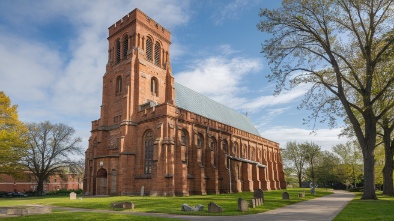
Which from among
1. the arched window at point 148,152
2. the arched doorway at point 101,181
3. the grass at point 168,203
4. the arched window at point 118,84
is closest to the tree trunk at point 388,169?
the grass at point 168,203

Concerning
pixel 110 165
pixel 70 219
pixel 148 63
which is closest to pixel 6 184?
pixel 110 165

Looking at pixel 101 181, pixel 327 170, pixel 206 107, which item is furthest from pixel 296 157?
pixel 101 181

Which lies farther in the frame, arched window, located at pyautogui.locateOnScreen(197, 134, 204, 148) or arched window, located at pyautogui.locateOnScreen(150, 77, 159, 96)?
arched window, located at pyautogui.locateOnScreen(150, 77, 159, 96)

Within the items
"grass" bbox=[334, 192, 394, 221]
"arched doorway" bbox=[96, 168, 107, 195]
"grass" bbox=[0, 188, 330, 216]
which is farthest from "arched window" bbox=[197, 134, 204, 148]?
"grass" bbox=[334, 192, 394, 221]

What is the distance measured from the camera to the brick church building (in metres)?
29.2

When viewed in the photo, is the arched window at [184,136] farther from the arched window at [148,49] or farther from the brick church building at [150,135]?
the arched window at [148,49]

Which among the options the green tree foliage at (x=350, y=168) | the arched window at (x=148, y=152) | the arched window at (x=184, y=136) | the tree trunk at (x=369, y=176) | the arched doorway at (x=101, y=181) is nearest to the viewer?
the tree trunk at (x=369, y=176)

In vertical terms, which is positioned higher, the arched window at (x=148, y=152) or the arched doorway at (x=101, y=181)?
the arched window at (x=148, y=152)

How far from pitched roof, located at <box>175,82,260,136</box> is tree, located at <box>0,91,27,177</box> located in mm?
18883

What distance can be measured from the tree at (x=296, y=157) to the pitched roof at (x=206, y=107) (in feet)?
77.1

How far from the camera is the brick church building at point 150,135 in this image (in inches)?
1148

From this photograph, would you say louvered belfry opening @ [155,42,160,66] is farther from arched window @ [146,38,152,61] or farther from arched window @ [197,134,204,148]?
arched window @ [197,134,204,148]

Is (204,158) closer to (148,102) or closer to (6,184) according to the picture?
(148,102)

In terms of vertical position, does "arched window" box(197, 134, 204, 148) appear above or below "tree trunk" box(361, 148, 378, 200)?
above
